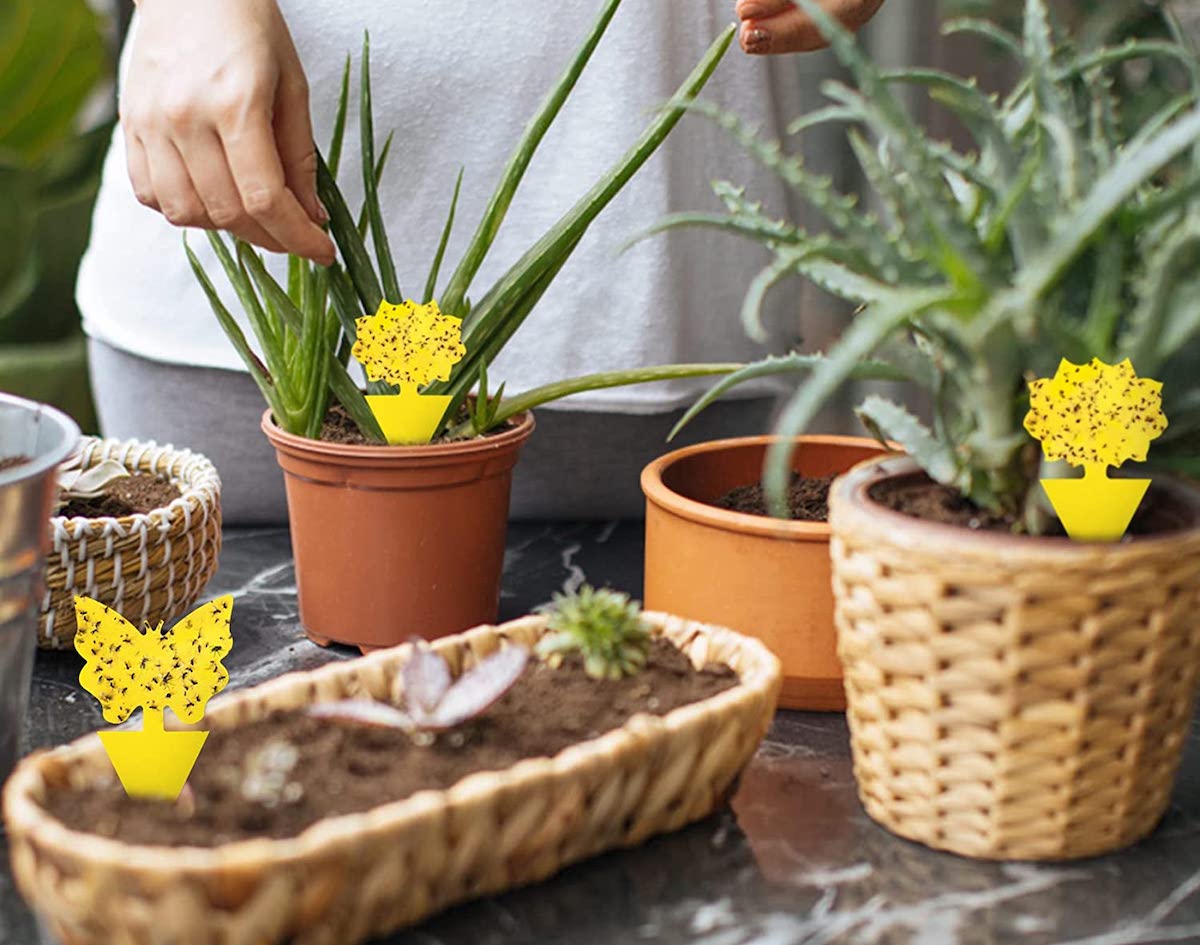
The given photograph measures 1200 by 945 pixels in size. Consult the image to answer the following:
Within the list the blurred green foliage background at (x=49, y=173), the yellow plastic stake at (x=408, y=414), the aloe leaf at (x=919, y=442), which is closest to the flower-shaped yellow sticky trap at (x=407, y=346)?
the yellow plastic stake at (x=408, y=414)

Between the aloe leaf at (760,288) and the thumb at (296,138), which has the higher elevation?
the thumb at (296,138)

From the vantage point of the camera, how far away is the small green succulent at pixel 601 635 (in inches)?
23.0

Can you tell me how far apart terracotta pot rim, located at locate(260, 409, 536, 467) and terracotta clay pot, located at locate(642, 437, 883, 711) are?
9 cm

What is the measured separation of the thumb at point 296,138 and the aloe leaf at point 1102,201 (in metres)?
0.43

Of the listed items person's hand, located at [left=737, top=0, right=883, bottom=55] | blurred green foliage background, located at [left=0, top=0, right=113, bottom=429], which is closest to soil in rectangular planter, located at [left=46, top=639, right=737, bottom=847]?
person's hand, located at [left=737, top=0, right=883, bottom=55]

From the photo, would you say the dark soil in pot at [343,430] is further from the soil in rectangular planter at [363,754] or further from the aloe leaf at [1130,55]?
the aloe leaf at [1130,55]

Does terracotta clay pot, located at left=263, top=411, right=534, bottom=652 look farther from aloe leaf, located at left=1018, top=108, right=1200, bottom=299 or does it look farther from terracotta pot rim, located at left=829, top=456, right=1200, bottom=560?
aloe leaf, located at left=1018, top=108, right=1200, bottom=299

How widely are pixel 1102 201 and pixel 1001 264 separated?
6 cm

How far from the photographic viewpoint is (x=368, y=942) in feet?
1.59

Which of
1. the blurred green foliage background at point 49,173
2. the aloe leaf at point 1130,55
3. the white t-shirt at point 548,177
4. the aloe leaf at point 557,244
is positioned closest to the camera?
the aloe leaf at point 1130,55

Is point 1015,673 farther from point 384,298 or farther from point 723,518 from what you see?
point 384,298

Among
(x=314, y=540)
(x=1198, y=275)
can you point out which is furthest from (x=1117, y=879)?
(x=314, y=540)

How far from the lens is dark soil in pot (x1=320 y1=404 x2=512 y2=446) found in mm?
777

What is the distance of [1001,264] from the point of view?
0.49 m
